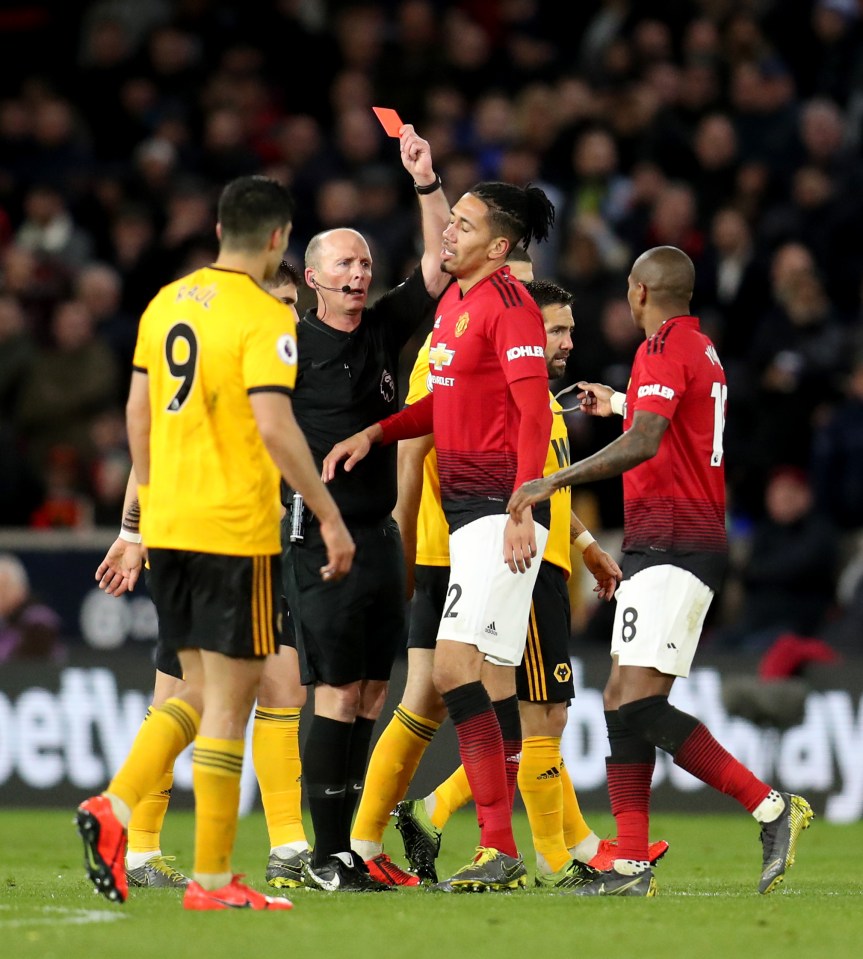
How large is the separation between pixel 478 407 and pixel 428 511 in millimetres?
823

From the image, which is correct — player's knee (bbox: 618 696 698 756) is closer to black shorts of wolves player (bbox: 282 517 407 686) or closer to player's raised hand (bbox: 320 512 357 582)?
black shorts of wolves player (bbox: 282 517 407 686)

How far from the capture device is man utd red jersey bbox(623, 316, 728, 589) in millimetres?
7293

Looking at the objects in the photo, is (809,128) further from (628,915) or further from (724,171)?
(628,915)

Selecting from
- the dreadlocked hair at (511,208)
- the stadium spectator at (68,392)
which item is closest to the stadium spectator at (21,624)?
the stadium spectator at (68,392)

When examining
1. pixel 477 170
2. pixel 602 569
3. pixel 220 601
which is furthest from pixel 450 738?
pixel 477 170

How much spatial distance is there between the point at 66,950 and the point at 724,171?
12.2 m

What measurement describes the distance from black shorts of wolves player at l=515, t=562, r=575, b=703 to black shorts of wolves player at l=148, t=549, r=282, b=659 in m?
1.69

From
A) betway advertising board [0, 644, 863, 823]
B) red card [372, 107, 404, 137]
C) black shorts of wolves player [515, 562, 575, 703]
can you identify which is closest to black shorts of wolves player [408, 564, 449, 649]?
black shorts of wolves player [515, 562, 575, 703]

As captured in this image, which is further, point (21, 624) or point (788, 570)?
point (788, 570)

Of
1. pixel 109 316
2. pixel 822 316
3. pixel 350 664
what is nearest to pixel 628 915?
pixel 350 664

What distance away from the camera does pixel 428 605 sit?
7.88 metres

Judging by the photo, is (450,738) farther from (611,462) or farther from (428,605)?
(611,462)

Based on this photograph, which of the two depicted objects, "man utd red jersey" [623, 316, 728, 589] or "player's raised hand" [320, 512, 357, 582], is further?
"man utd red jersey" [623, 316, 728, 589]

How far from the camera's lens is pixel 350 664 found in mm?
7316
